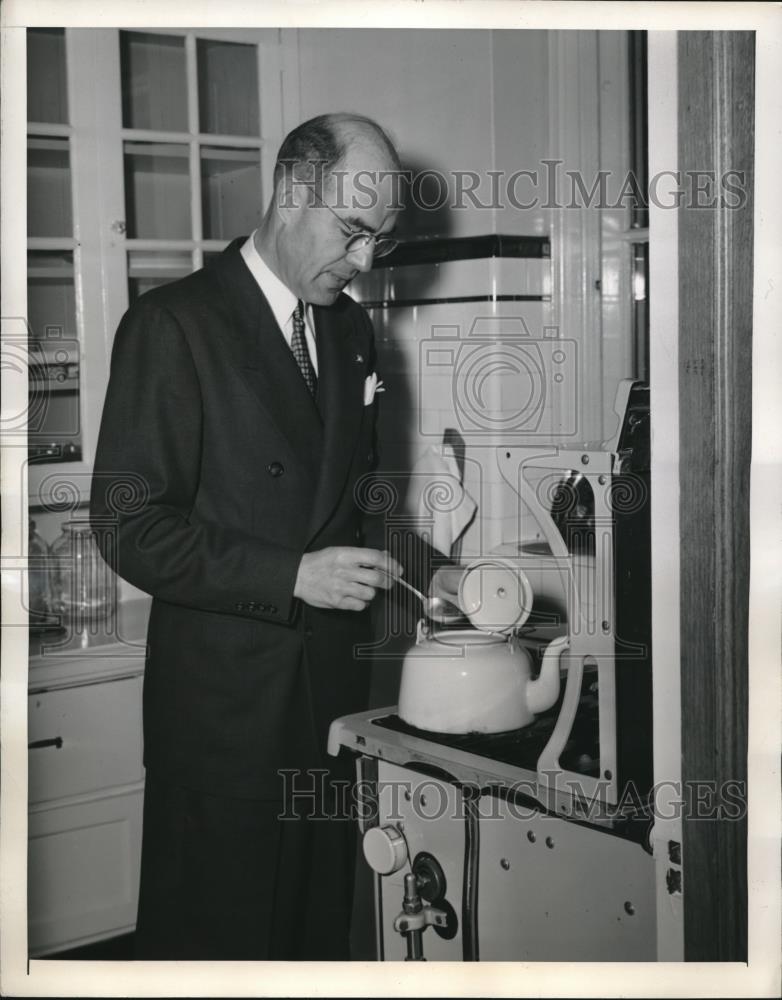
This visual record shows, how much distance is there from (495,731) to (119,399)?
809mm

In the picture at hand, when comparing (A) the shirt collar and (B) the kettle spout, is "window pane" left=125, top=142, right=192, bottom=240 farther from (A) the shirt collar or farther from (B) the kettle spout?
(B) the kettle spout

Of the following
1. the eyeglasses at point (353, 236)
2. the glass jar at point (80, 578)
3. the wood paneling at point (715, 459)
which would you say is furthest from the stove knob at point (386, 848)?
the glass jar at point (80, 578)

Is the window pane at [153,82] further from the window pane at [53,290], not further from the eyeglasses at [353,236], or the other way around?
the eyeglasses at [353,236]

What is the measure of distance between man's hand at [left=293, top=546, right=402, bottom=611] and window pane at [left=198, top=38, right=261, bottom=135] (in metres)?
1.31

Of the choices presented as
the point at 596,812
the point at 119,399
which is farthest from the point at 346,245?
the point at 596,812

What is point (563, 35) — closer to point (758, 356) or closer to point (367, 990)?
point (758, 356)

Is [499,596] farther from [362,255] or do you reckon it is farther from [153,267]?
[153,267]

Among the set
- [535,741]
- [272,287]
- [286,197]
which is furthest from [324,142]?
[535,741]

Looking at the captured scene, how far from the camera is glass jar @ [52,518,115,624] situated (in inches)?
109

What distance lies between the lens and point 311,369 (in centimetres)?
216

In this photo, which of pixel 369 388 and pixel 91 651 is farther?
pixel 91 651

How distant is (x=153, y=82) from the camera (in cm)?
277

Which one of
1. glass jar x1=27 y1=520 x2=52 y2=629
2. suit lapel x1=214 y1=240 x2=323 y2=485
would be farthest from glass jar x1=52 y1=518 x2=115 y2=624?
suit lapel x1=214 y1=240 x2=323 y2=485

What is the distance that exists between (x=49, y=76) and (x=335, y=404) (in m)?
1.15
